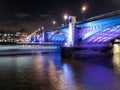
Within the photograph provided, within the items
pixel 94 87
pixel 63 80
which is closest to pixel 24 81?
pixel 63 80

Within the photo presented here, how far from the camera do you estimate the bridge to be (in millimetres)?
40594

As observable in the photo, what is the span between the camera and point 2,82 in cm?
2206

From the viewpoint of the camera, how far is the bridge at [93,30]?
40594 millimetres

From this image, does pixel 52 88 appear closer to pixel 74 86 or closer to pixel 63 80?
pixel 74 86

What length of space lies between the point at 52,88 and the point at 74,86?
2.01 m

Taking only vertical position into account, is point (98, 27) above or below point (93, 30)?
above

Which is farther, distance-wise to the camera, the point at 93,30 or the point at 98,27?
the point at 93,30

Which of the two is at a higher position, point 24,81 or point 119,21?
point 119,21

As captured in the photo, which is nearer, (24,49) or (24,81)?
(24,81)

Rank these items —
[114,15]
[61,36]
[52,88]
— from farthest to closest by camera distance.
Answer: [61,36], [114,15], [52,88]

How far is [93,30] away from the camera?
1873 inches

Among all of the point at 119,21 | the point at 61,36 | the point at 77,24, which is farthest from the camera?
the point at 61,36

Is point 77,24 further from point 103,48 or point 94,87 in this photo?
point 94,87

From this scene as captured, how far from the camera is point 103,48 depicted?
60.9m
